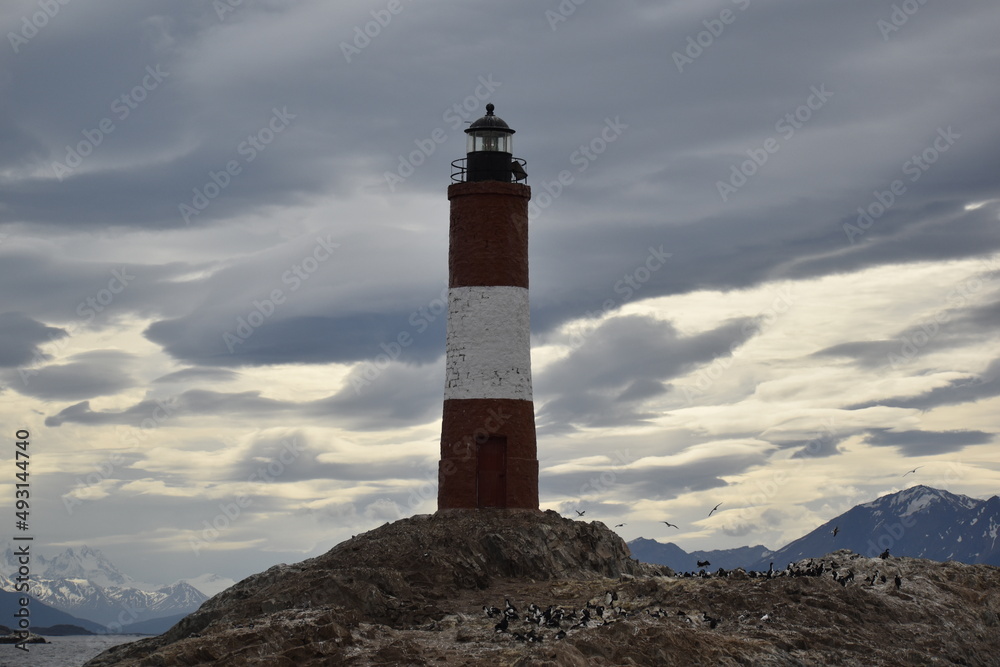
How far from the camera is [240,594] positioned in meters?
40.7

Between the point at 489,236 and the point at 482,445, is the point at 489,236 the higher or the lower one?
the higher one

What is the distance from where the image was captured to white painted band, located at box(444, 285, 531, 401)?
46.0m

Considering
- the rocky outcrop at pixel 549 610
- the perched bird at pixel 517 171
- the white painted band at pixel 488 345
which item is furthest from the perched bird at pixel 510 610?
the perched bird at pixel 517 171

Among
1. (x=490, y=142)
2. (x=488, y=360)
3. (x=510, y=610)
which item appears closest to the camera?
(x=510, y=610)

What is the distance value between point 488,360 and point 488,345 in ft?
1.78

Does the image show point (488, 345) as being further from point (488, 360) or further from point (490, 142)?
point (490, 142)

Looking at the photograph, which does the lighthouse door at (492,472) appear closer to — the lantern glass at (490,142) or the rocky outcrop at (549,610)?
the rocky outcrop at (549,610)

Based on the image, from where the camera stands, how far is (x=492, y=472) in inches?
1837

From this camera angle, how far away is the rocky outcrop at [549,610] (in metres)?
31.9

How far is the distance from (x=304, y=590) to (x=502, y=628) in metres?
7.44

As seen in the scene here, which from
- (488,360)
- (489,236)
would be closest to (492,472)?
(488,360)

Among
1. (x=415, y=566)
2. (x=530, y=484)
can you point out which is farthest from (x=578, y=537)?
(x=415, y=566)

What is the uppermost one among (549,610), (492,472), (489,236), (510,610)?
(489,236)

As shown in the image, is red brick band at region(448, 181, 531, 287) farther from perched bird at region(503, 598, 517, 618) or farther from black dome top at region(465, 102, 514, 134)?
perched bird at region(503, 598, 517, 618)
